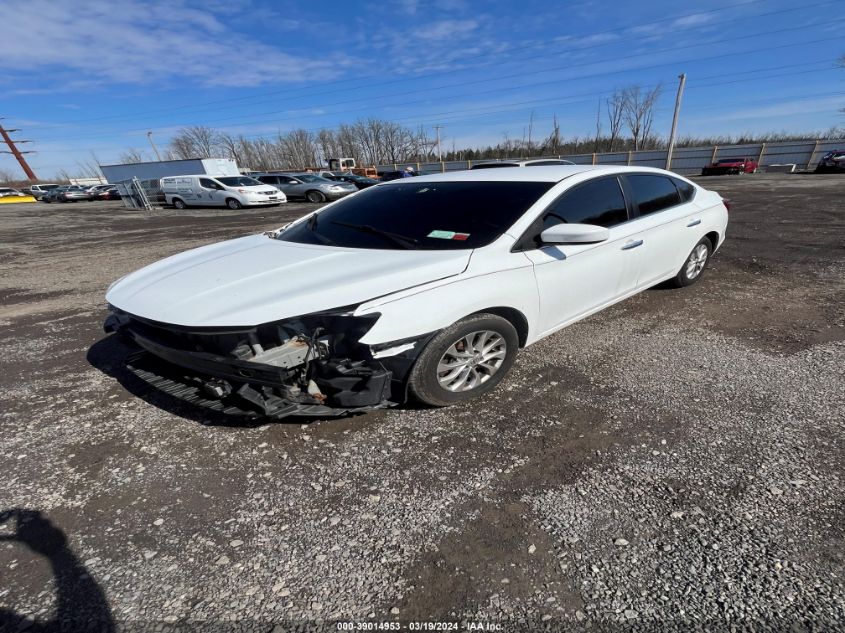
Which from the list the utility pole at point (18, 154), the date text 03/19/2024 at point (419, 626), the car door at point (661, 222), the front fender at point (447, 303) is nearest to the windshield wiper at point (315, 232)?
the front fender at point (447, 303)

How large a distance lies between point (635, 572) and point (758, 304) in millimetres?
3925

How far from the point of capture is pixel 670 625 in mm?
1473

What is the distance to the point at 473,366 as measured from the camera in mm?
2713

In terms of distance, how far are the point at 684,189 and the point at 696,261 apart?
34.6 inches

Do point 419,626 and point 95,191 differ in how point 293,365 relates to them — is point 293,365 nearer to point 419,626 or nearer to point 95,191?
point 419,626

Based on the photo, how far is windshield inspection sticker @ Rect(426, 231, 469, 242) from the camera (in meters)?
2.77

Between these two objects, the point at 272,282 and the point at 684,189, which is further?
the point at 684,189

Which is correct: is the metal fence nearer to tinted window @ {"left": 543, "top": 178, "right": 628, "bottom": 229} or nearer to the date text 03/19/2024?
tinted window @ {"left": 543, "top": 178, "right": 628, "bottom": 229}

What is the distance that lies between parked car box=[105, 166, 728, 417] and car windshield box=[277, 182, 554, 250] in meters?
0.02

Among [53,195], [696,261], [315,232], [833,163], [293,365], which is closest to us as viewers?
[293,365]

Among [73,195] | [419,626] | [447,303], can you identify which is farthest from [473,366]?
[73,195]

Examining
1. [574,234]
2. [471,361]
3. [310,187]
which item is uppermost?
[574,234]

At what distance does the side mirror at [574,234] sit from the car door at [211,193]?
753 inches

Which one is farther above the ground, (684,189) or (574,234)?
(574,234)
